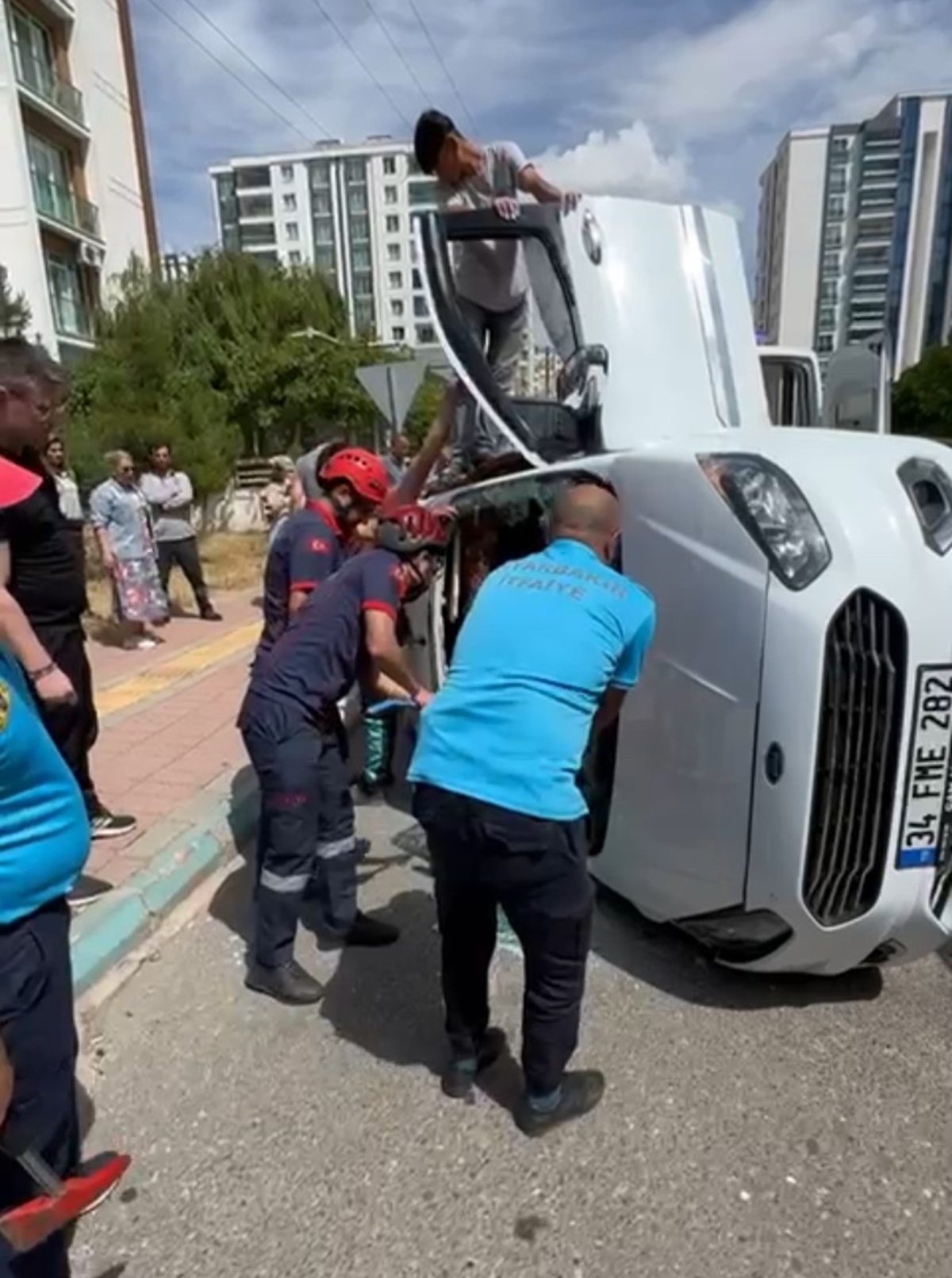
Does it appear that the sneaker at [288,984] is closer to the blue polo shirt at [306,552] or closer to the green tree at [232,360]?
the blue polo shirt at [306,552]

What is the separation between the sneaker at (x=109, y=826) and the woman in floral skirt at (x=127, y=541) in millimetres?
4216

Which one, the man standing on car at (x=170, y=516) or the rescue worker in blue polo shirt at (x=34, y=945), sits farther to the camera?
the man standing on car at (x=170, y=516)

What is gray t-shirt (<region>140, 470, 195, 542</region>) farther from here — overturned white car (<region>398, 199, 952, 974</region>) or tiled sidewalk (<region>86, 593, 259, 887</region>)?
overturned white car (<region>398, 199, 952, 974</region>)

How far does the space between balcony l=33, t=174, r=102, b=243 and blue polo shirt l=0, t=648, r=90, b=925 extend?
2843 cm

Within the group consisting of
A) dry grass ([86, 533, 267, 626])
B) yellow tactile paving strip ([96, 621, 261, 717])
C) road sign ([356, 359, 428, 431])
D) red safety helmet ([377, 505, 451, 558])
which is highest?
road sign ([356, 359, 428, 431])

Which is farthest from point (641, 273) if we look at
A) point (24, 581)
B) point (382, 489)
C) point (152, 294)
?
point (152, 294)

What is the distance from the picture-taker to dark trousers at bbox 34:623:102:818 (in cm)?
322

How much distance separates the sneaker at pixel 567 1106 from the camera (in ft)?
7.45

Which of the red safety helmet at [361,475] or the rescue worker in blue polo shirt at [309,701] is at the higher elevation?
the red safety helmet at [361,475]

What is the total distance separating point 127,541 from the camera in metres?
7.75

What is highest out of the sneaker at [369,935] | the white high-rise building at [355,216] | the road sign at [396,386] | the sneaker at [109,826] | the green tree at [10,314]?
the white high-rise building at [355,216]

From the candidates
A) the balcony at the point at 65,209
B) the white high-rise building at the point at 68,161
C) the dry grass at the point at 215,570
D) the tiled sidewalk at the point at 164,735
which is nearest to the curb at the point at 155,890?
the tiled sidewalk at the point at 164,735

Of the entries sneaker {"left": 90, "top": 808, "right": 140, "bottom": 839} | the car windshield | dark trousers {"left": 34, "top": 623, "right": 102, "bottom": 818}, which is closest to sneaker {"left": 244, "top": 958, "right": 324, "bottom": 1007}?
dark trousers {"left": 34, "top": 623, "right": 102, "bottom": 818}

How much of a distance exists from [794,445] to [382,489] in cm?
147
